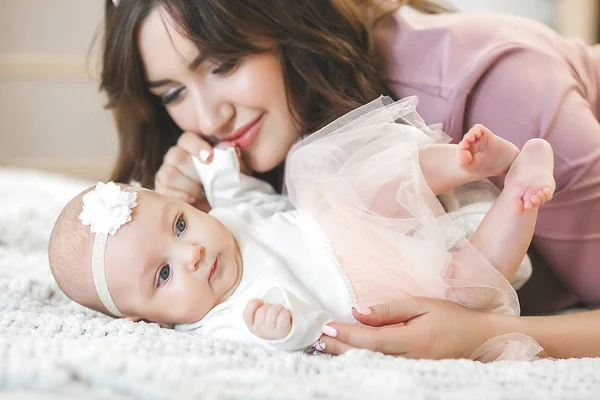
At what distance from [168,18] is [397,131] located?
1.64ft

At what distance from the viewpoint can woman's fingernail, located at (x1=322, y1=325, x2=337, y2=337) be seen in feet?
2.91

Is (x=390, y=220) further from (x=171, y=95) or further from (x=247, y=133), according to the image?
(x=171, y=95)

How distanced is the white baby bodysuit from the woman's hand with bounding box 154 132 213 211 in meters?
0.18

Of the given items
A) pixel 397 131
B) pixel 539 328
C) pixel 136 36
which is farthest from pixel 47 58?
pixel 539 328

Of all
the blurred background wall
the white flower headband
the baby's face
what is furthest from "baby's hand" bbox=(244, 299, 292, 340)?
the blurred background wall

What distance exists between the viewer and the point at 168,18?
1230 millimetres

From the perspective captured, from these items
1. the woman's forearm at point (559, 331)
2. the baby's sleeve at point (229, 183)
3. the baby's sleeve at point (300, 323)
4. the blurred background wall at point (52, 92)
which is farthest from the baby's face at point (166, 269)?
the blurred background wall at point (52, 92)

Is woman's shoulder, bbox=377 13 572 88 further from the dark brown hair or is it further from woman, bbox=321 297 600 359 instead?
woman, bbox=321 297 600 359

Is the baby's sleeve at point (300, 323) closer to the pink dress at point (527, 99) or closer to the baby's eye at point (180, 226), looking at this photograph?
the baby's eye at point (180, 226)

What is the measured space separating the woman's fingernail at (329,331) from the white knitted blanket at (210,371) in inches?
1.7

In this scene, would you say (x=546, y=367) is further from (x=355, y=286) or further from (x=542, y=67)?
(x=542, y=67)

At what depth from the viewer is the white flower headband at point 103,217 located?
1.00 m

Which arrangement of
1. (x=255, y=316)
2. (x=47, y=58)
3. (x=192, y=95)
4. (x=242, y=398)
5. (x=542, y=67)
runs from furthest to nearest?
(x=47, y=58) → (x=192, y=95) → (x=542, y=67) → (x=255, y=316) → (x=242, y=398)

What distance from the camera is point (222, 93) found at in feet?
4.17
